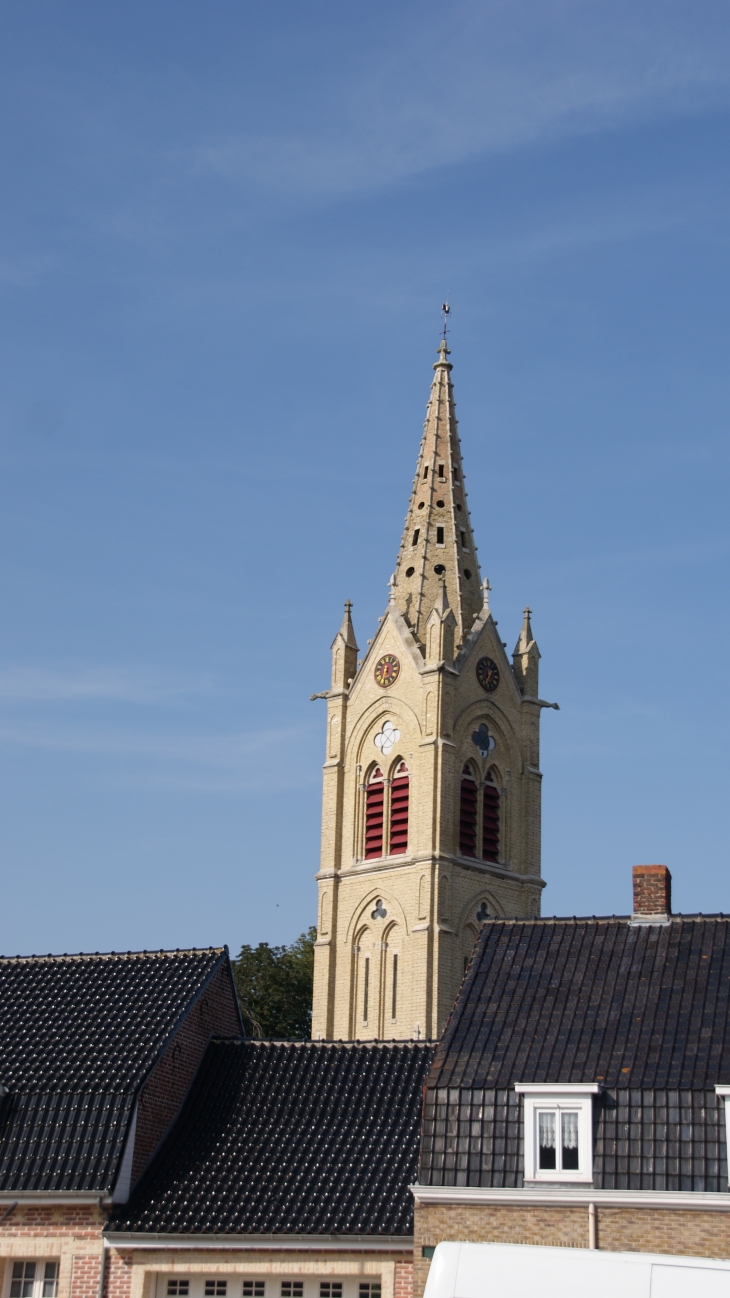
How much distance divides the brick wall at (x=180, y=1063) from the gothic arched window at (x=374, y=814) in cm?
3060

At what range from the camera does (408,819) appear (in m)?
65.0

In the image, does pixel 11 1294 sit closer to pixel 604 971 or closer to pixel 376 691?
pixel 604 971

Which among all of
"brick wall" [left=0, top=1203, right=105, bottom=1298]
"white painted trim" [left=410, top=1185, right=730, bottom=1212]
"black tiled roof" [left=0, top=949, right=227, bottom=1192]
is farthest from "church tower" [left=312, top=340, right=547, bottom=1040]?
"white painted trim" [left=410, top=1185, right=730, bottom=1212]

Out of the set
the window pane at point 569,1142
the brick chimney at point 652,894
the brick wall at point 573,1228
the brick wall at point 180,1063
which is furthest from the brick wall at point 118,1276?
the brick chimney at point 652,894

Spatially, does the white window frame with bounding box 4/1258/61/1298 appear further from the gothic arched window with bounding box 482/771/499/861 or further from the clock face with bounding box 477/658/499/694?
the clock face with bounding box 477/658/499/694

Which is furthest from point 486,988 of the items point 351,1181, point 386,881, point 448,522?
point 448,522

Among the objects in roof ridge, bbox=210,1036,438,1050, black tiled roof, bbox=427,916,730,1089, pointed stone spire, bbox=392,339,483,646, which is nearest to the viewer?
black tiled roof, bbox=427,916,730,1089

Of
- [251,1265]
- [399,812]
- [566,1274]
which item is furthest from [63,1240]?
[399,812]

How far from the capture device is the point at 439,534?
235ft

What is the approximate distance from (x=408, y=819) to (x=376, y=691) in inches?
215

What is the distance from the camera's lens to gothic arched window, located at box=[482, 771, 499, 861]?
6612cm

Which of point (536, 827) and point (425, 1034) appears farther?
point (536, 827)

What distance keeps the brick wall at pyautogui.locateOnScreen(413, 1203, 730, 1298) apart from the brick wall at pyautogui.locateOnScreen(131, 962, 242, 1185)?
18.5 feet

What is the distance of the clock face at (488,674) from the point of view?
67.9m
